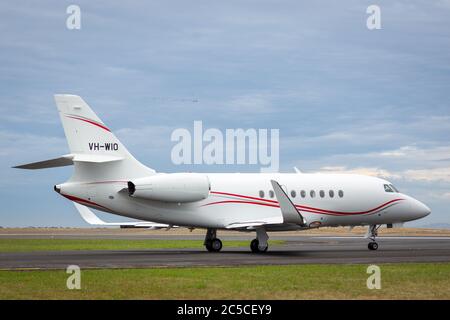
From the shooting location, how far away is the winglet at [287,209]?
31516 millimetres

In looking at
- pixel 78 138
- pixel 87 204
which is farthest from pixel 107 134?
pixel 87 204

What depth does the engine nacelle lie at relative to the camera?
31.4 metres

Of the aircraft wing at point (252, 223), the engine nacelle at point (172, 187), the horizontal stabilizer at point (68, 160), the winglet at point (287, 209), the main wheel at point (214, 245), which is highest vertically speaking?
the horizontal stabilizer at point (68, 160)

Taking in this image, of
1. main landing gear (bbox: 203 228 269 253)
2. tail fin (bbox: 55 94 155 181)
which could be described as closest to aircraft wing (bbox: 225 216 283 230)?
main landing gear (bbox: 203 228 269 253)

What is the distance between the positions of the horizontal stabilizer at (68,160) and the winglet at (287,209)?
7.63 metres

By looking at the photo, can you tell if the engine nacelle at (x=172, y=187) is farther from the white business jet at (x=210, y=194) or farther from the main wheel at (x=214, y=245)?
the main wheel at (x=214, y=245)

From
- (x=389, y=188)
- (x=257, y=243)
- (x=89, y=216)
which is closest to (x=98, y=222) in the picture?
(x=89, y=216)

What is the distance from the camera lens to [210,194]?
3344 centimetres

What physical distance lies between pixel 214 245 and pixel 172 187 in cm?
435

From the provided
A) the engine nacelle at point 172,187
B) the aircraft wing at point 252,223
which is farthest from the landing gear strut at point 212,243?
the engine nacelle at point 172,187

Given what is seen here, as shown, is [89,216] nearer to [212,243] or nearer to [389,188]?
[212,243]

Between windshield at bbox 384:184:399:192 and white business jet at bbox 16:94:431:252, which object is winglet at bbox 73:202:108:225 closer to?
white business jet at bbox 16:94:431:252

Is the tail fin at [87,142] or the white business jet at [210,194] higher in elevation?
the tail fin at [87,142]
